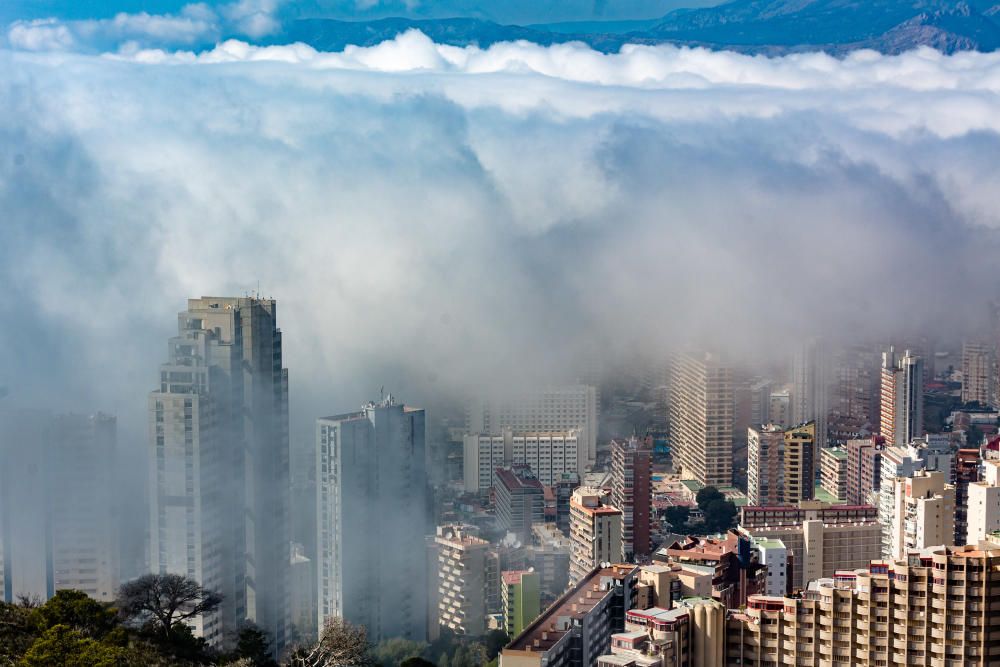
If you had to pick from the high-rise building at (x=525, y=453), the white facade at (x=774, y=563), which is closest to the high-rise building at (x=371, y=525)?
the high-rise building at (x=525, y=453)

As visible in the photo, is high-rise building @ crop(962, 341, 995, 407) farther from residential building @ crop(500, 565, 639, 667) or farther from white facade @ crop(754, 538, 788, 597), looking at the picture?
residential building @ crop(500, 565, 639, 667)

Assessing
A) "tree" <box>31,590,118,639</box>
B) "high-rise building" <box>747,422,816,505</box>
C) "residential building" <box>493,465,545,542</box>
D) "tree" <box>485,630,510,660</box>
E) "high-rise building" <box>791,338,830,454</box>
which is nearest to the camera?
"tree" <box>31,590,118,639</box>

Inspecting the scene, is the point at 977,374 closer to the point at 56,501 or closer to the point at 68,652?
the point at 56,501

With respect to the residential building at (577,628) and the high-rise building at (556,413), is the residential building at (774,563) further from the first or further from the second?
the high-rise building at (556,413)

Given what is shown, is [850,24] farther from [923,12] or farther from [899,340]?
[899,340]

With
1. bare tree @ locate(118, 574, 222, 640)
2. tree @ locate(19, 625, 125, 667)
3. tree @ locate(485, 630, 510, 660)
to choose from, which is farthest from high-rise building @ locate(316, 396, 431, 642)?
tree @ locate(19, 625, 125, 667)

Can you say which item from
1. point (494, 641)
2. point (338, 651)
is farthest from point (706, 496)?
point (338, 651)
